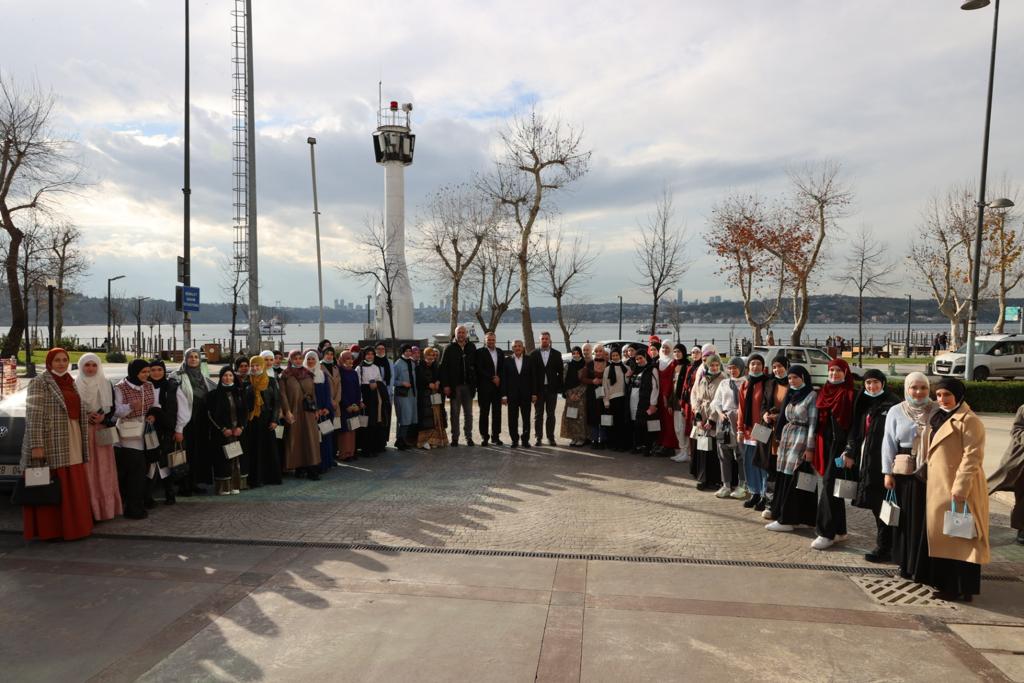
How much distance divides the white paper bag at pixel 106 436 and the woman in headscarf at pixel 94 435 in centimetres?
2

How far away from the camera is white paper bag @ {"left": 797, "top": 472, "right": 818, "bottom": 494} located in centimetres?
696

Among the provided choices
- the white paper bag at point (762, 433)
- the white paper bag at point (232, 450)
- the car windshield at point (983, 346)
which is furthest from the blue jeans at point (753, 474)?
the car windshield at point (983, 346)

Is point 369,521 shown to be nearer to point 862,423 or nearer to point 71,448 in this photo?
point 71,448

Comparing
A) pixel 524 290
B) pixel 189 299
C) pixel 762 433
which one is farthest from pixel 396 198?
pixel 762 433

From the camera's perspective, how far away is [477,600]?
5.32 meters

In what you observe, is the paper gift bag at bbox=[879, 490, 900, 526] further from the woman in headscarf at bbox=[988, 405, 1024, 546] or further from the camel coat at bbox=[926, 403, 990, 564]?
the woman in headscarf at bbox=[988, 405, 1024, 546]

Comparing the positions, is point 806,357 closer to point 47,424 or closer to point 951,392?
point 951,392

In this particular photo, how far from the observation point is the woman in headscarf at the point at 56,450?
22.2 feet

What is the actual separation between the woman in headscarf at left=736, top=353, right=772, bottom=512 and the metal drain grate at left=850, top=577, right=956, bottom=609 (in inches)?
74.7

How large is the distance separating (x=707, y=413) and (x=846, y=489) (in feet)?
8.44

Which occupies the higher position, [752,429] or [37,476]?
[752,429]

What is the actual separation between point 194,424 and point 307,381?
1.59m

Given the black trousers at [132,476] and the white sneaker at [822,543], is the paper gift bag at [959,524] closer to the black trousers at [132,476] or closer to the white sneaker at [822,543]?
the white sneaker at [822,543]

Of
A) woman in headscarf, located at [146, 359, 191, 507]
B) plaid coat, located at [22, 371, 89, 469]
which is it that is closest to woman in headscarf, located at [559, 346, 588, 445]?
woman in headscarf, located at [146, 359, 191, 507]
